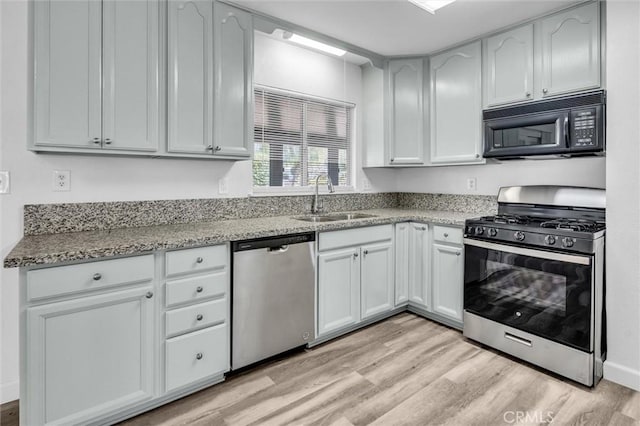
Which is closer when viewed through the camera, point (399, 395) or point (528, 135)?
point (399, 395)

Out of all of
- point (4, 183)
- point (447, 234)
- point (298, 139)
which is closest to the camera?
point (4, 183)

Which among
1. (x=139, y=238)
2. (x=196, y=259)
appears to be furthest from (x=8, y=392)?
(x=196, y=259)

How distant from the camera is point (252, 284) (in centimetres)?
215

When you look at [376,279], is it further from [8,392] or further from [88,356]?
[8,392]

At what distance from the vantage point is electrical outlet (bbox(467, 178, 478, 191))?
3.27 meters

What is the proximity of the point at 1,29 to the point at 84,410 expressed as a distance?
6.58 ft

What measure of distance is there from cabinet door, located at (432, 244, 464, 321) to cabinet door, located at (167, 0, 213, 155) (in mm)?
1994

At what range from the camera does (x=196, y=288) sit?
1.93 meters

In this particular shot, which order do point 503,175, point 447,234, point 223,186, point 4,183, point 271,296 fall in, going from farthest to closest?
point 503,175 → point 447,234 → point 223,186 → point 271,296 → point 4,183

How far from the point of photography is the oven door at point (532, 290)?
6.69 ft

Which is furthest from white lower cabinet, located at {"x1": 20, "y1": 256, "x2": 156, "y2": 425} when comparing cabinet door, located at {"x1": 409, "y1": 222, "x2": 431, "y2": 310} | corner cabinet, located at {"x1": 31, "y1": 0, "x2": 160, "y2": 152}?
cabinet door, located at {"x1": 409, "y1": 222, "x2": 431, "y2": 310}

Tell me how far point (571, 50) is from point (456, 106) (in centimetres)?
88

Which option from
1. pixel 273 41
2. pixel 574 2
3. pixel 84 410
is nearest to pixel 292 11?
pixel 273 41

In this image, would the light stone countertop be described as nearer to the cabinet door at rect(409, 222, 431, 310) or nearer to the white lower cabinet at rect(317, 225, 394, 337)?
the white lower cabinet at rect(317, 225, 394, 337)
